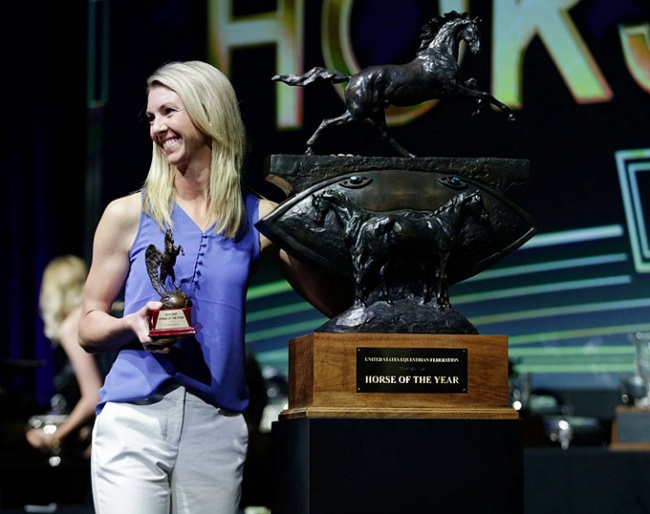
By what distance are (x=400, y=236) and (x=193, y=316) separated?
421mm

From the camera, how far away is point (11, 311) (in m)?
7.04

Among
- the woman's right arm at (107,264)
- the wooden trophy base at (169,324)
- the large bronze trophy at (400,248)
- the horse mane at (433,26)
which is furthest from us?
the horse mane at (433,26)

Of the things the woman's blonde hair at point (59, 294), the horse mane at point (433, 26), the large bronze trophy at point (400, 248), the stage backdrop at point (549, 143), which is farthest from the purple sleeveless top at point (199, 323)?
the stage backdrop at point (549, 143)

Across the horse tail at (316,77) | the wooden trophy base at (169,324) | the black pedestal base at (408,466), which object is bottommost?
the black pedestal base at (408,466)

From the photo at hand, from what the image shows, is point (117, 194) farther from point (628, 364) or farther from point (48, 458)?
point (628, 364)

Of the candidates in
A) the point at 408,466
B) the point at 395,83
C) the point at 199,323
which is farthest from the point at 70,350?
the point at 408,466

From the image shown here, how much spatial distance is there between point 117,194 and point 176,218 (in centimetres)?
437

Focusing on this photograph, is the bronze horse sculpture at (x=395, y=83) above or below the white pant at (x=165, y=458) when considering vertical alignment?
above

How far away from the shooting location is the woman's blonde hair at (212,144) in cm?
224

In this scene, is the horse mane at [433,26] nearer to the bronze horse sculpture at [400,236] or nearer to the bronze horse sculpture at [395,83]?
the bronze horse sculpture at [395,83]

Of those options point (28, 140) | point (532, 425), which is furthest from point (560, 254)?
point (28, 140)

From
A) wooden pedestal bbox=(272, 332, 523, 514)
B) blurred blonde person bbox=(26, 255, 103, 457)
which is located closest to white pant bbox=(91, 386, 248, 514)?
wooden pedestal bbox=(272, 332, 523, 514)

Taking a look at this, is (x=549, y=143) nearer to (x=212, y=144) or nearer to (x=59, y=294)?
(x=59, y=294)

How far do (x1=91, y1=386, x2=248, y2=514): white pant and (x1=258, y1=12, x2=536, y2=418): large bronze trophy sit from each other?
0.59 feet
